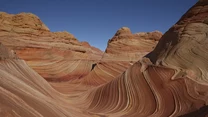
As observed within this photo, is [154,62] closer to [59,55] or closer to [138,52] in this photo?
[138,52]

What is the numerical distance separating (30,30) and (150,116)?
53.2 feet

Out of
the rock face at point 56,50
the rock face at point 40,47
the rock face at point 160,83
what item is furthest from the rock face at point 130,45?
the rock face at point 160,83

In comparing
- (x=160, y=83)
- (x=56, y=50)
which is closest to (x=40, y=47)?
(x=56, y=50)

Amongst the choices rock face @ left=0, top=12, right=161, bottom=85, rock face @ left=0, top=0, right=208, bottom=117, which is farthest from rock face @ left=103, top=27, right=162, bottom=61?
rock face @ left=0, top=0, right=208, bottom=117

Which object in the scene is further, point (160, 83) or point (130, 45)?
point (130, 45)

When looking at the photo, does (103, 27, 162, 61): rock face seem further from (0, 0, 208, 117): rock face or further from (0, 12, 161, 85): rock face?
(0, 0, 208, 117): rock face

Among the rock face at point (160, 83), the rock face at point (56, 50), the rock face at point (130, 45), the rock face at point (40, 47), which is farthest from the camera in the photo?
the rock face at point (130, 45)

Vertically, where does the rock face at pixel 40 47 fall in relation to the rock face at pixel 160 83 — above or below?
above

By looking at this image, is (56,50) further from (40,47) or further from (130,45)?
(130,45)

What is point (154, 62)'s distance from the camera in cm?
953

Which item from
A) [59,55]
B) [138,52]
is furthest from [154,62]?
[59,55]

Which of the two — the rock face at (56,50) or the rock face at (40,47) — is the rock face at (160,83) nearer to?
the rock face at (56,50)

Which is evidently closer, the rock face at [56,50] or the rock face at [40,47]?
the rock face at [56,50]

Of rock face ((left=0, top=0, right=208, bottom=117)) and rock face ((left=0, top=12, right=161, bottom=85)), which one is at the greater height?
rock face ((left=0, top=12, right=161, bottom=85))
